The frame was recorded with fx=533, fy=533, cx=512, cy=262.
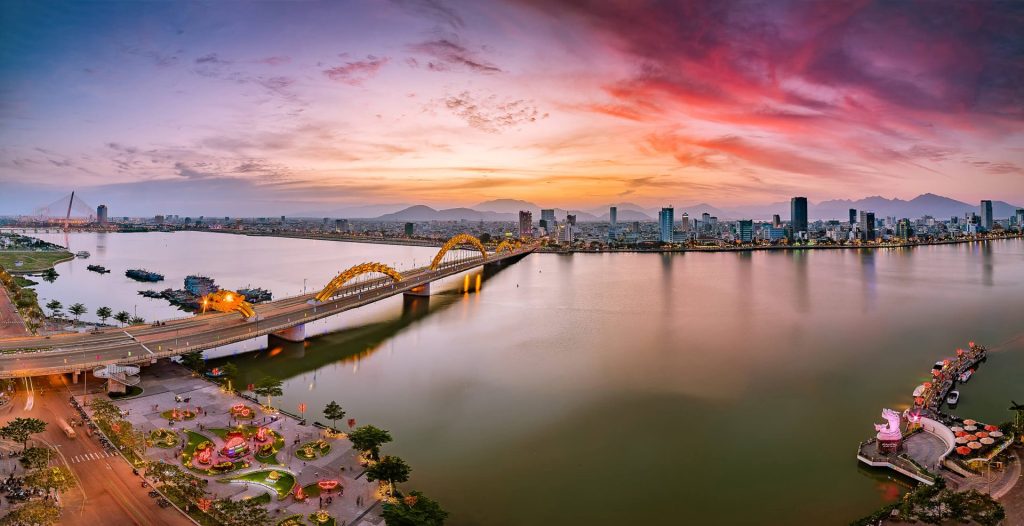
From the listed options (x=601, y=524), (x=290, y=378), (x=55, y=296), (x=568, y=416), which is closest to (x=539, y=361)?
(x=568, y=416)

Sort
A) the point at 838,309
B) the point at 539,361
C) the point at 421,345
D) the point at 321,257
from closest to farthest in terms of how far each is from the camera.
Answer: the point at 539,361
the point at 421,345
the point at 838,309
the point at 321,257

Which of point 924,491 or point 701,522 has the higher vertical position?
point 924,491

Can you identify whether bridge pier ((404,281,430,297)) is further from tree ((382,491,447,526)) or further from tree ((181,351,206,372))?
tree ((382,491,447,526))

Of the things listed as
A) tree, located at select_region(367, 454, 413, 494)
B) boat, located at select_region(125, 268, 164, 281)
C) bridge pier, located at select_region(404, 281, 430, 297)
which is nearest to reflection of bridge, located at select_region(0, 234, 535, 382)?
bridge pier, located at select_region(404, 281, 430, 297)

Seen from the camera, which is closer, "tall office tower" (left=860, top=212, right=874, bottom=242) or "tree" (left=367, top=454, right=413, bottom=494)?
"tree" (left=367, top=454, right=413, bottom=494)

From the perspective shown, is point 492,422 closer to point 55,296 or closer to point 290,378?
point 290,378

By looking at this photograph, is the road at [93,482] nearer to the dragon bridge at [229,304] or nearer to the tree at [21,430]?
the tree at [21,430]

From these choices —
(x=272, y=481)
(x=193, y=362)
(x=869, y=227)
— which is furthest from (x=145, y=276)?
(x=869, y=227)

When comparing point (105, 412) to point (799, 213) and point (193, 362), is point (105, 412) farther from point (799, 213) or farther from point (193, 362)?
point (799, 213)
